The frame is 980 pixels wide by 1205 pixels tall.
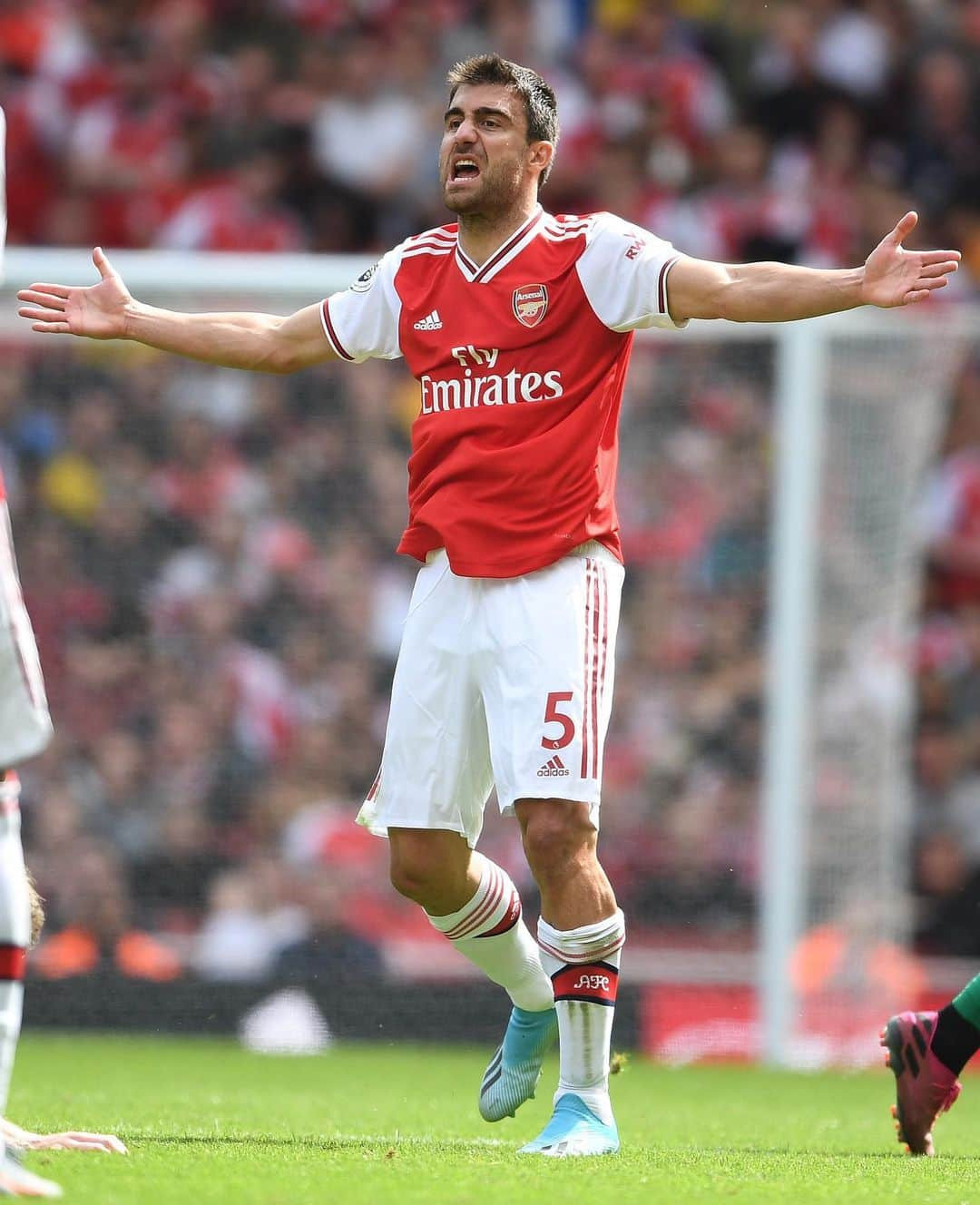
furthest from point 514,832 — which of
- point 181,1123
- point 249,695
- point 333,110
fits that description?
point 333,110

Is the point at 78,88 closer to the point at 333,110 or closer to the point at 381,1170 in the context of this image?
the point at 333,110

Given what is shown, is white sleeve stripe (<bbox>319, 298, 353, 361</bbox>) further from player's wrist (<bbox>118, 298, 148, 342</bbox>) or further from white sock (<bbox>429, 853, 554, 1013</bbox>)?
white sock (<bbox>429, 853, 554, 1013</bbox>)

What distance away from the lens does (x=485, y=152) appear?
5504mm

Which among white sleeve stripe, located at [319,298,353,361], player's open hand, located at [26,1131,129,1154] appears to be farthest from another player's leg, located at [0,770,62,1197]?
white sleeve stripe, located at [319,298,353,361]

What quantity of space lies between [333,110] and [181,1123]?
951 cm

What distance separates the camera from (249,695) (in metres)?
10.2

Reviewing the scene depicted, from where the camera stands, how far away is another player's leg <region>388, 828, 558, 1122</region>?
5.57 metres

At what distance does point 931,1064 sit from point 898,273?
7.43ft

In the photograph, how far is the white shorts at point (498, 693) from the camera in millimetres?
5238

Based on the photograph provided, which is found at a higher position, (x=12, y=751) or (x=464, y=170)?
(x=464, y=170)

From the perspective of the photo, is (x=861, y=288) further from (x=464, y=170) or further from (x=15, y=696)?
(x=15, y=696)

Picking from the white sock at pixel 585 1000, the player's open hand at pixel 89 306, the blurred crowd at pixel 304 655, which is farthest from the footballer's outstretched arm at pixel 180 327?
the blurred crowd at pixel 304 655

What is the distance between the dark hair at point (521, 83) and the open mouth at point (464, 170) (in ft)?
0.65

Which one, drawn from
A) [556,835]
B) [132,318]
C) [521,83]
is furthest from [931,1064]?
[132,318]
